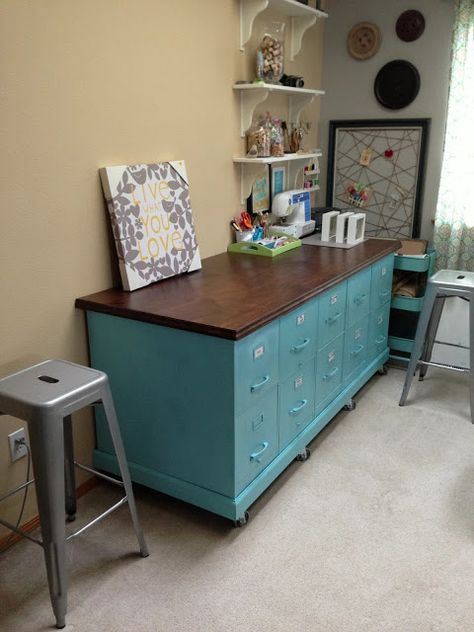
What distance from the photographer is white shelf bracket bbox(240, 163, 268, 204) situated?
9.63 feet

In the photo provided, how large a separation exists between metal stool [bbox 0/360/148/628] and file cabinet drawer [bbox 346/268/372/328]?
4.65 ft

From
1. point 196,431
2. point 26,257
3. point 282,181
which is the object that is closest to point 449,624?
point 196,431

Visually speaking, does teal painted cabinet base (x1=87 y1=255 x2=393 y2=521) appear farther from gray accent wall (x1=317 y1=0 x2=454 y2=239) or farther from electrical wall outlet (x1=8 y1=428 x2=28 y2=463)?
gray accent wall (x1=317 y1=0 x2=454 y2=239)

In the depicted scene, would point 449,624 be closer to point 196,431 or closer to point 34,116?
point 196,431

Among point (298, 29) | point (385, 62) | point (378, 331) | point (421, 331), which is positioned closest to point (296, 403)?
point (421, 331)

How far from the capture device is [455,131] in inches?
127

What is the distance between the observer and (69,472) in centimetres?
206

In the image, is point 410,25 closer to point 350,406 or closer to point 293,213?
point 293,213

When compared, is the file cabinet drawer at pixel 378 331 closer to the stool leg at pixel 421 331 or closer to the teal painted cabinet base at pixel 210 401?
the stool leg at pixel 421 331

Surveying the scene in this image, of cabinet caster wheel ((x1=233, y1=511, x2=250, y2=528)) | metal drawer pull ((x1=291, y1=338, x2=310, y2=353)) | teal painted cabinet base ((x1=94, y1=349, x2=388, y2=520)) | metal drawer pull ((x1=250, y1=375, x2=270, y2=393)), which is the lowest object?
cabinet caster wheel ((x1=233, y1=511, x2=250, y2=528))

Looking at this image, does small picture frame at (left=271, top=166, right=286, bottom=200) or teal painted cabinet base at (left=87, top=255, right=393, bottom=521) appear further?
small picture frame at (left=271, top=166, right=286, bottom=200)

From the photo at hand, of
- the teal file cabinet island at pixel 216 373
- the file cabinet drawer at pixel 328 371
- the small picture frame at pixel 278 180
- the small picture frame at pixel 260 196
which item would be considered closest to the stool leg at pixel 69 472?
the teal file cabinet island at pixel 216 373

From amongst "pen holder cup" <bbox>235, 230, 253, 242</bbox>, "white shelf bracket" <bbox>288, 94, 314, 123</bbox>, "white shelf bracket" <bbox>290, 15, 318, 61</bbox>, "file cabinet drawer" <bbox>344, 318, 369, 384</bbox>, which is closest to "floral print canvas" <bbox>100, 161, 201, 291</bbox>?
"pen holder cup" <bbox>235, 230, 253, 242</bbox>

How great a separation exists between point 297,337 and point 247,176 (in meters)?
1.11
